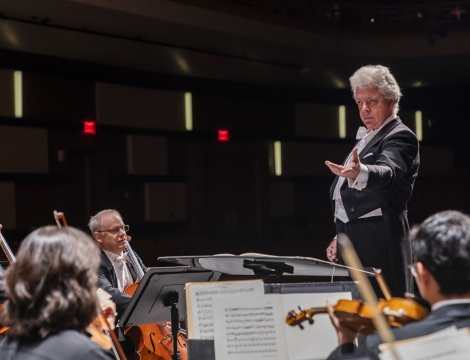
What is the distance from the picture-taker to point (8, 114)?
25.8ft

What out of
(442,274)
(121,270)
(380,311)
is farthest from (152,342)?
(442,274)

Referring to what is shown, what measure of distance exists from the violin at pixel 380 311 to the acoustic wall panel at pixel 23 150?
719 centimetres

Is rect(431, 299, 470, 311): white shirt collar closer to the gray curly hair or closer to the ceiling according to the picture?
the gray curly hair

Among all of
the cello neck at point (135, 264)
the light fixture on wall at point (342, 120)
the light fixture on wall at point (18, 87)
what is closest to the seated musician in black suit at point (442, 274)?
the cello neck at point (135, 264)

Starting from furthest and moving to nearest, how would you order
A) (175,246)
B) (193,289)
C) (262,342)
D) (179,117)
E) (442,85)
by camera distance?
(442,85), (179,117), (175,246), (193,289), (262,342)

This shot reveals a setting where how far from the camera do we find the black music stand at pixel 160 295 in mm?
2605

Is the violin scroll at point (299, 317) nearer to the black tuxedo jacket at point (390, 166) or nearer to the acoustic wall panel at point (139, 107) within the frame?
the black tuxedo jacket at point (390, 166)

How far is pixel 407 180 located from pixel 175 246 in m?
6.78

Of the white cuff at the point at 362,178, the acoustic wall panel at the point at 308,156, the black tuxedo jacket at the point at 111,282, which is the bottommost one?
the black tuxedo jacket at the point at 111,282

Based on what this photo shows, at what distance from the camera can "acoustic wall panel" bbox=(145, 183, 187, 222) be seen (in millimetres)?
9172

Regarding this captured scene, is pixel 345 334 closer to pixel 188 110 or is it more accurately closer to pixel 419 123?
pixel 188 110

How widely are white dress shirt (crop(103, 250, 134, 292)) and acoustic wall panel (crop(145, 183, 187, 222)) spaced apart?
559 centimetres

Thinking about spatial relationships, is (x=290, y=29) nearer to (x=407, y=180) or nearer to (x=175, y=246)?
(x=175, y=246)

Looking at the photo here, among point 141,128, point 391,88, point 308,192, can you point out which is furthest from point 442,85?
point 391,88
